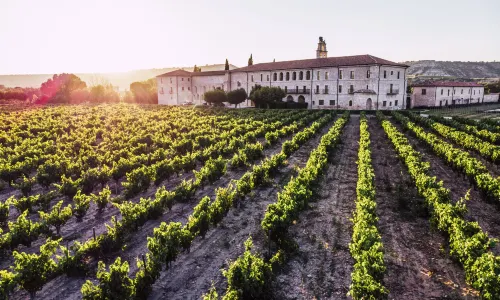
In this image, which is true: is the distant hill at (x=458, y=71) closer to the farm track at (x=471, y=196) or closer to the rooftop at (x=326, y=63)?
the rooftop at (x=326, y=63)

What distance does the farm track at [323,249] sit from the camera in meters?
8.65

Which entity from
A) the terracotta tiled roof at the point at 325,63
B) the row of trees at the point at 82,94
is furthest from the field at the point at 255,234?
the row of trees at the point at 82,94

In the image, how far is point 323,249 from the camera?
10617mm

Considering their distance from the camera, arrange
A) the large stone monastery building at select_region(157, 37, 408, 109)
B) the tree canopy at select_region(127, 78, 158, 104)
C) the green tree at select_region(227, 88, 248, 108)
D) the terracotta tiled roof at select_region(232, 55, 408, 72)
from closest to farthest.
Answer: the large stone monastery building at select_region(157, 37, 408, 109), the terracotta tiled roof at select_region(232, 55, 408, 72), the green tree at select_region(227, 88, 248, 108), the tree canopy at select_region(127, 78, 158, 104)

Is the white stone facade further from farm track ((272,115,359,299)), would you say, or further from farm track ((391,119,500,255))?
farm track ((272,115,359,299))

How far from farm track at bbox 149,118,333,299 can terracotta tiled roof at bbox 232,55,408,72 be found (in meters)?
53.0

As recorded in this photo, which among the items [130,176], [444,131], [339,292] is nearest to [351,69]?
[444,131]

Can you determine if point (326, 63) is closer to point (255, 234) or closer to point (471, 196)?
point (471, 196)

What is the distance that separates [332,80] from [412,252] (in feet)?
192

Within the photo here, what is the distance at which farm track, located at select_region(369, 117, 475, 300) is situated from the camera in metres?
8.57

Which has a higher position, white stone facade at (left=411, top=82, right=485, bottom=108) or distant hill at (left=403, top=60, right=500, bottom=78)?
distant hill at (left=403, top=60, right=500, bottom=78)

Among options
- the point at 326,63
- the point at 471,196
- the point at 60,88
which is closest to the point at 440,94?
the point at 326,63

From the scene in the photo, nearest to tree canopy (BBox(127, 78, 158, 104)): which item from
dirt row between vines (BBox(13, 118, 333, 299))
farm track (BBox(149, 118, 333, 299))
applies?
dirt row between vines (BBox(13, 118, 333, 299))

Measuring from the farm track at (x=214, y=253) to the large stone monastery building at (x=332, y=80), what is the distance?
169ft
